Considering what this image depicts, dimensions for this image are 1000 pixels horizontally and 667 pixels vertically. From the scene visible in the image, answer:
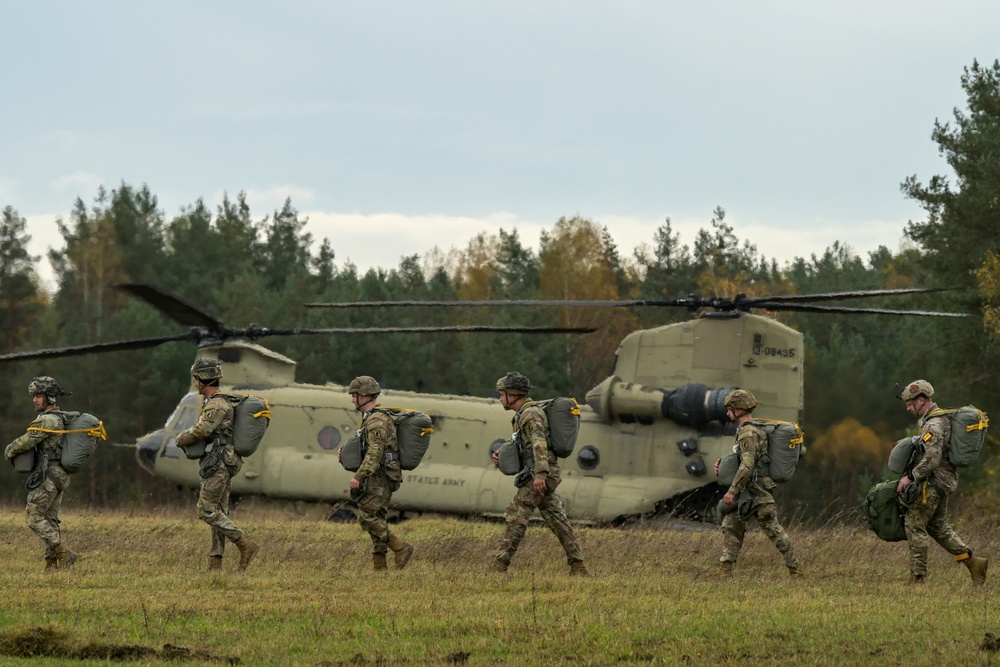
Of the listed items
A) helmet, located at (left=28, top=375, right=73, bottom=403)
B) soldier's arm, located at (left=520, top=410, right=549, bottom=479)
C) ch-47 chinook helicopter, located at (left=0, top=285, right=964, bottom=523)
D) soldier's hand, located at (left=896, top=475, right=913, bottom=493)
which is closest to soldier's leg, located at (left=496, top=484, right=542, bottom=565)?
soldier's arm, located at (left=520, top=410, right=549, bottom=479)

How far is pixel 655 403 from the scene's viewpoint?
20.4 metres

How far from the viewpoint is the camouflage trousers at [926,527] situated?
12750mm

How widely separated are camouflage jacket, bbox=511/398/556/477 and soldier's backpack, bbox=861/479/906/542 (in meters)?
3.19

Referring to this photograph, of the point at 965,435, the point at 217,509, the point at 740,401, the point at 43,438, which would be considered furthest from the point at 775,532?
the point at 43,438

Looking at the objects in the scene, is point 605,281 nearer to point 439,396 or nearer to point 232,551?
point 439,396

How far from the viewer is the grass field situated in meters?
8.81

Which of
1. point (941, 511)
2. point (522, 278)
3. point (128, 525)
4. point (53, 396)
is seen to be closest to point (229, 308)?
point (522, 278)

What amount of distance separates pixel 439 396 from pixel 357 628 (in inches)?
491

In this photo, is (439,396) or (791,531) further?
(439,396)

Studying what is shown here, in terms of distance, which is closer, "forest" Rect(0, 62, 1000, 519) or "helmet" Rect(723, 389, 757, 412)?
"helmet" Rect(723, 389, 757, 412)

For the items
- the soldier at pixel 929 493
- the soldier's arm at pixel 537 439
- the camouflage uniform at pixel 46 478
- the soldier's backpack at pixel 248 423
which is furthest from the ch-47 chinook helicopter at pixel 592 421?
the soldier at pixel 929 493

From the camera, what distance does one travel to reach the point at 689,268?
6256 centimetres

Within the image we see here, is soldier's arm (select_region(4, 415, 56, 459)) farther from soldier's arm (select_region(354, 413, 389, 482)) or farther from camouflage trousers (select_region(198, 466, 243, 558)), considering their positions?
soldier's arm (select_region(354, 413, 389, 482))

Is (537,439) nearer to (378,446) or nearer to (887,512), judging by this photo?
(378,446)
